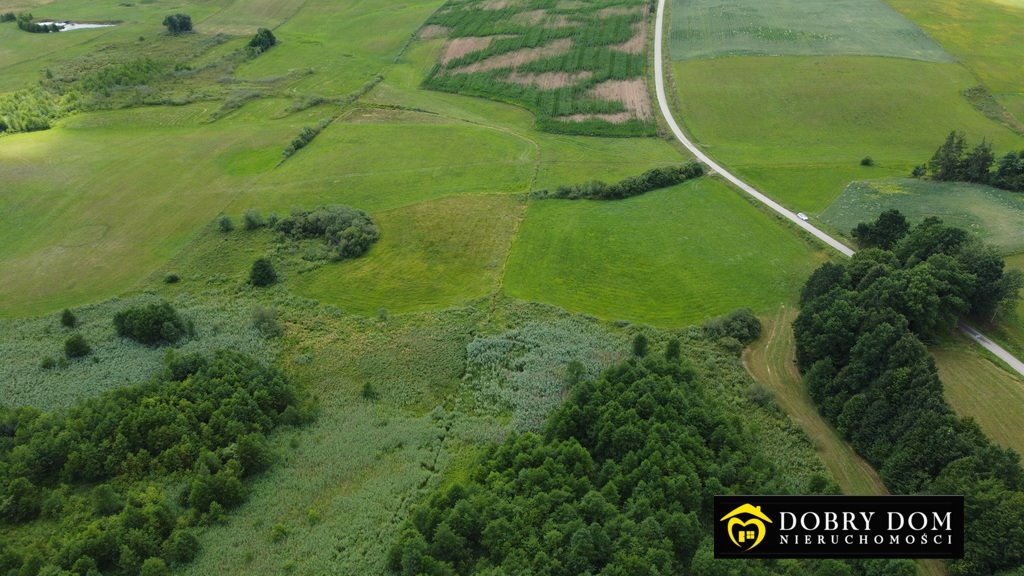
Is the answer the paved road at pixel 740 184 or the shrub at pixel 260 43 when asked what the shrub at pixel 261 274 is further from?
the shrub at pixel 260 43

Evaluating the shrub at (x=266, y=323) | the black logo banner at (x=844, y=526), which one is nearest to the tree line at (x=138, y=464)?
the shrub at (x=266, y=323)

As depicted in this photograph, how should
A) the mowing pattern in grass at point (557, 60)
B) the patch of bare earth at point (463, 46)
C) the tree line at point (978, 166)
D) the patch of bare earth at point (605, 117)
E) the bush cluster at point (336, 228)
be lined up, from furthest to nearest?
the patch of bare earth at point (463, 46) → the mowing pattern in grass at point (557, 60) → the patch of bare earth at point (605, 117) → the tree line at point (978, 166) → the bush cluster at point (336, 228)

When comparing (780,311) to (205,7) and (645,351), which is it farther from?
(205,7)

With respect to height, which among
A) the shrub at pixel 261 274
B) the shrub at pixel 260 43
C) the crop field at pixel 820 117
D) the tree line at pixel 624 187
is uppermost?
the shrub at pixel 260 43

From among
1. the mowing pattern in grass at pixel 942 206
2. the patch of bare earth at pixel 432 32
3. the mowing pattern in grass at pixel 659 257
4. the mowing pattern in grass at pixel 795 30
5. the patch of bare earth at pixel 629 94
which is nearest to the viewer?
the mowing pattern in grass at pixel 659 257

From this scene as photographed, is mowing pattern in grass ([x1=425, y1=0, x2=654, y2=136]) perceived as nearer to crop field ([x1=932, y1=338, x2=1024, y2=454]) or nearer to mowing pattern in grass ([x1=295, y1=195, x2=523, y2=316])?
mowing pattern in grass ([x1=295, y1=195, x2=523, y2=316])

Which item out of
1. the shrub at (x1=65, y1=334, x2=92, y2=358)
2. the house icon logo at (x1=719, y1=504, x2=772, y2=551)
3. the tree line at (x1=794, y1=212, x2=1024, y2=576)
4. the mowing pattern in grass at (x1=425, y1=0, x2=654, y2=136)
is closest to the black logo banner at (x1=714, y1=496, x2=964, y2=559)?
the house icon logo at (x1=719, y1=504, x2=772, y2=551)

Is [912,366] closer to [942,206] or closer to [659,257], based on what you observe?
[659,257]
